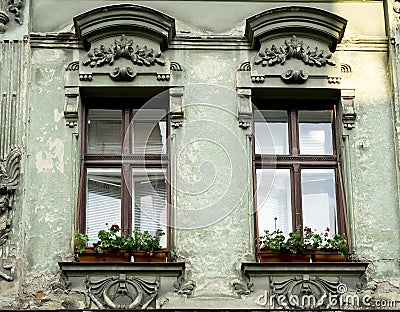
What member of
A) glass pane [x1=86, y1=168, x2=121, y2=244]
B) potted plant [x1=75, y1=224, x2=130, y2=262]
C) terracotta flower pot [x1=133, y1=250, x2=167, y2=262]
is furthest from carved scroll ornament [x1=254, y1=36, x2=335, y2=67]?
potted plant [x1=75, y1=224, x2=130, y2=262]

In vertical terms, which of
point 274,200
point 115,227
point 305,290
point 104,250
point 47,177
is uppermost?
point 47,177

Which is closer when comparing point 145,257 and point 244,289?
point 244,289

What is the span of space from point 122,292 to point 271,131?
272cm

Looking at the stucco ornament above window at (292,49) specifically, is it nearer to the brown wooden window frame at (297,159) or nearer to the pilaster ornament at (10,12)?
the brown wooden window frame at (297,159)

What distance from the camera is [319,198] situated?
13.2 metres

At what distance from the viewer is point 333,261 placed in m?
12.5

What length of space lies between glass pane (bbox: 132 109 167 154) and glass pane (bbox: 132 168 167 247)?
28 cm

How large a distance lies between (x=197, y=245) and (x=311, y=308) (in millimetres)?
1420

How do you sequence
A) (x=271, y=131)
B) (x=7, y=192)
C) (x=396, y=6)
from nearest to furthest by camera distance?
(x=7, y=192) → (x=271, y=131) → (x=396, y=6)

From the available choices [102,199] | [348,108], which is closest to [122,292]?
[102,199]

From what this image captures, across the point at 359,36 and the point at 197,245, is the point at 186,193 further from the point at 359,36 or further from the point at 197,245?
the point at 359,36

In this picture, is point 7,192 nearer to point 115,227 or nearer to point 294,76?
point 115,227

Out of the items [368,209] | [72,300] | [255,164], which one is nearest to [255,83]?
[255,164]

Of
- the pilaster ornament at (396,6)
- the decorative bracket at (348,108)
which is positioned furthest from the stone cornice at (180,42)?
the pilaster ornament at (396,6)
